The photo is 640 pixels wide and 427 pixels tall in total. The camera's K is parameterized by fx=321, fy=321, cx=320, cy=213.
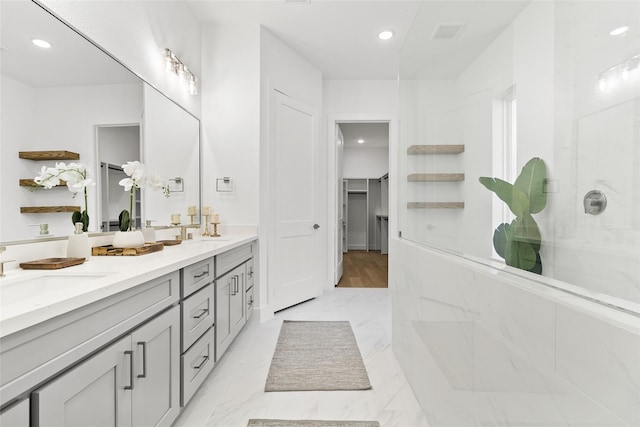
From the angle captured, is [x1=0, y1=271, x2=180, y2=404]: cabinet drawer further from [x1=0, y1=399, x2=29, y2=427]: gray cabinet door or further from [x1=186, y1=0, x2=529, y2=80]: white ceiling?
[x1=186, y1=0, x2=529, y2=80]: white ceiling

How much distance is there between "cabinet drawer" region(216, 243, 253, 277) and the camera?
6.52 ft

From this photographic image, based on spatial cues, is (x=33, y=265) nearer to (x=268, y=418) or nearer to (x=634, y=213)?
(x=268, y=418)

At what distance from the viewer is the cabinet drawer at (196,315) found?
1.48 metres

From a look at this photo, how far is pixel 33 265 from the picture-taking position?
4.15 ft

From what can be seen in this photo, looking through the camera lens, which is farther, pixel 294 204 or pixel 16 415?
pixel 294 204

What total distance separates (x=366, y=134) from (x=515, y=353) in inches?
246

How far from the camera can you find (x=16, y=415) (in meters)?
0.66

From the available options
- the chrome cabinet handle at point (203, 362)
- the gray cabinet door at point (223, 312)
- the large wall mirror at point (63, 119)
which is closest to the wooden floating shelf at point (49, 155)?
the large wall mirror at point (63, 119)

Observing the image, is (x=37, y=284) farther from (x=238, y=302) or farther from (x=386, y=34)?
(x=386, y=34)

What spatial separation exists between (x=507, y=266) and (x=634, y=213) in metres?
0.38

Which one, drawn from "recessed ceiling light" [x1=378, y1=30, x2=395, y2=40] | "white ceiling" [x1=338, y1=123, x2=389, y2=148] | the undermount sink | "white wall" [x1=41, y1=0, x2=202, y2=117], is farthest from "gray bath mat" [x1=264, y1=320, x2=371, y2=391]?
"white ceiling" [x1=338, y1=123, x2=389, y2=148]

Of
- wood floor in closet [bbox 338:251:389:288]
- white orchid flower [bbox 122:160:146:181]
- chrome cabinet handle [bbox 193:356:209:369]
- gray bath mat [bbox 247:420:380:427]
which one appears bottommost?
wood floor in closet [bbox 338:251:389:288]

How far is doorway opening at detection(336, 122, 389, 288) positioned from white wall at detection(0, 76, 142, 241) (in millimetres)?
5035

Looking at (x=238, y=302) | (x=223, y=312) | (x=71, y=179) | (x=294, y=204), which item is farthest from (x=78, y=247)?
(x=294, y=204)
